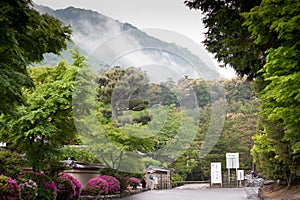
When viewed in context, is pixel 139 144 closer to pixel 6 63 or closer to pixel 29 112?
pixel 29 112

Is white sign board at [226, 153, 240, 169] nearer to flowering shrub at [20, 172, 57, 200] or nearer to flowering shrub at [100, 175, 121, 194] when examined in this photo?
flowering shrub at [100, 175, 121, 194]

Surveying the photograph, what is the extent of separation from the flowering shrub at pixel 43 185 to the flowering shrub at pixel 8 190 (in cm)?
252

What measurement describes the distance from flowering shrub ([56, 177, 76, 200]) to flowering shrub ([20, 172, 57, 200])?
1326 mm

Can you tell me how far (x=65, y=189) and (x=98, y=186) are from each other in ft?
14.1

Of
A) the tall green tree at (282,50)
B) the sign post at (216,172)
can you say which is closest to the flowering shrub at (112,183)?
the tall green tree at (282,50)

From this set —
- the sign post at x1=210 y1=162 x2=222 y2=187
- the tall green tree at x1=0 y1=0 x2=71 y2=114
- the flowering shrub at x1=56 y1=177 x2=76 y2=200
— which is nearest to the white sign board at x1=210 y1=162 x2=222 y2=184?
the sign post at x1=210 y1=162 x2=222 y2=187

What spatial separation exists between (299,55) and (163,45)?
8.76 m

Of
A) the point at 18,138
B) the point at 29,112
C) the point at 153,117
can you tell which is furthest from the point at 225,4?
the point at 153,117

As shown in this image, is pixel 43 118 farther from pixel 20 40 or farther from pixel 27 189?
pixel 20 40

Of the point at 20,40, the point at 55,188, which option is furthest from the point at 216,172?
the point at 20,40

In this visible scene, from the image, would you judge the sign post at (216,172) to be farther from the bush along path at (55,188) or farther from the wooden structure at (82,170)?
the wooden structure at (82,170)

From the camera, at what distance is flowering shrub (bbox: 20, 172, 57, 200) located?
11906 mm

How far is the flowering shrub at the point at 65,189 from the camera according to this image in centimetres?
1372

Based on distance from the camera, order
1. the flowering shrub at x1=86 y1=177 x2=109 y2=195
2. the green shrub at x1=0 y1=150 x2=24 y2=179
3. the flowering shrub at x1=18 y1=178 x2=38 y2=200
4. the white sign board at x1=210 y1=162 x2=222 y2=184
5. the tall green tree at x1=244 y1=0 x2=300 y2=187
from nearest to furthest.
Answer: the tall green tree at x1=244 y1=0 x2=300 y2=187 → the flowering shrub at x1=18 y1=178 x2=38 y2=200 → the green shrub at x1=0 y1=150 x2=24 y2=179 → the flowering shrub at x1=86 y1=177 x2=109 y2=195 → the white sign board at x1=210 y1=162 x2=222 y2=184
